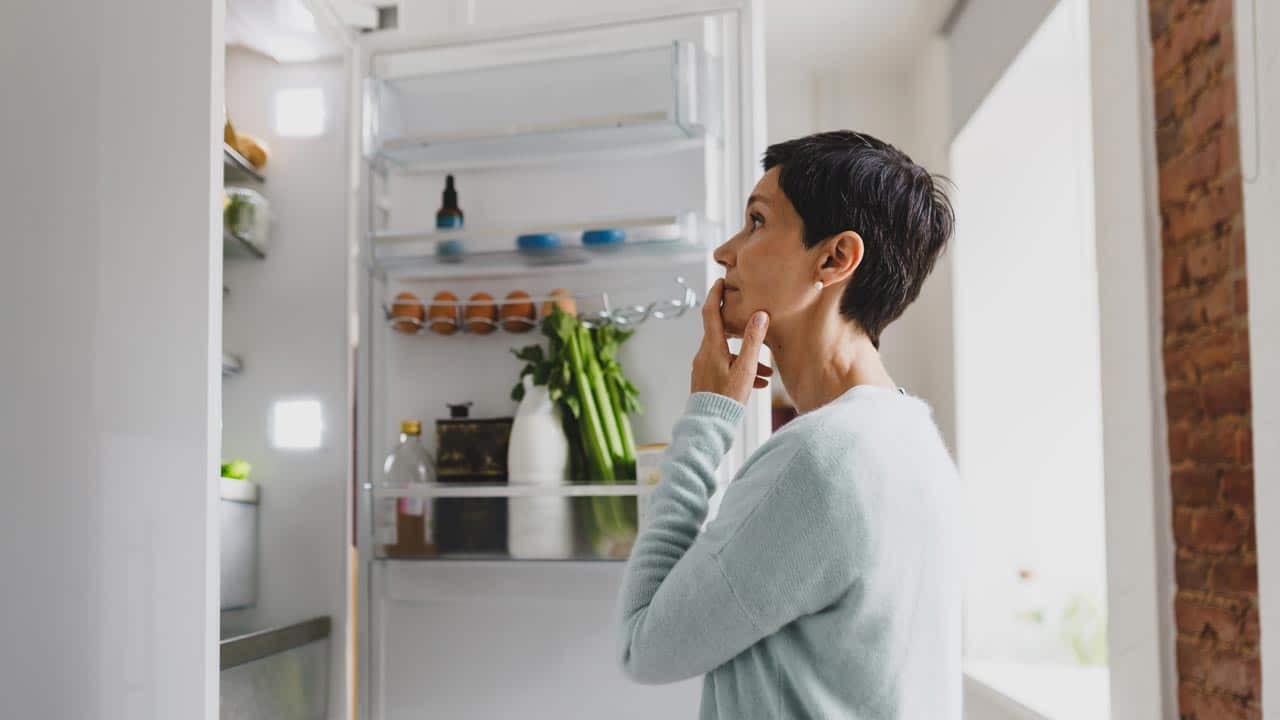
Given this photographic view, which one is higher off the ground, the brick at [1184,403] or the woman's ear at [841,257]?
the woman's ear at [841,257]

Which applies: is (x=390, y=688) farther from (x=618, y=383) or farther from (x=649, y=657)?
(x=649, y=657)

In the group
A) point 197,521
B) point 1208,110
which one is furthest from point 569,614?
point 1208,110

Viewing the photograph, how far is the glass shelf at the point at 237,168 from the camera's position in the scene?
5.70 ft

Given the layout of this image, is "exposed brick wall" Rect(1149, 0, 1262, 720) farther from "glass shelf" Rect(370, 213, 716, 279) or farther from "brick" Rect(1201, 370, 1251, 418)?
"glass shelf" Rect(370, 213, 716, 279)

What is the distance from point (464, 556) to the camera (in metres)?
1.76

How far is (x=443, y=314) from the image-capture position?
1796 millimetres

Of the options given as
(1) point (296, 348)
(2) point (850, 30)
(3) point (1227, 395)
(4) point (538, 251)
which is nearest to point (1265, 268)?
(3) point (1227, 395)

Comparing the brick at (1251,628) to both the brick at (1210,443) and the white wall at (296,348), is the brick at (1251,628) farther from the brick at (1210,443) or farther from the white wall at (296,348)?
the white wall at (296,348)

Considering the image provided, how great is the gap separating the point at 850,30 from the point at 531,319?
1.83m

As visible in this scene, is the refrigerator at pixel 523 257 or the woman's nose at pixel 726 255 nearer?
the woman's nose at pixel 726 255

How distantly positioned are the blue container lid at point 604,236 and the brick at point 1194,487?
924mm

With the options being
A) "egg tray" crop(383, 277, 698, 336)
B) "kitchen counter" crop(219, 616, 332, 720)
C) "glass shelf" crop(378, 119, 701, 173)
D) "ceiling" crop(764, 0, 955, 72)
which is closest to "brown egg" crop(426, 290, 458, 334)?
"egg tray" crop(383, 277, 698, 336)

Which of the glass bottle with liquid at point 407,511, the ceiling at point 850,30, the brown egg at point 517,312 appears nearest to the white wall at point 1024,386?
the ceiling at point 850,30

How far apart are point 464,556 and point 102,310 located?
67 centimetres
